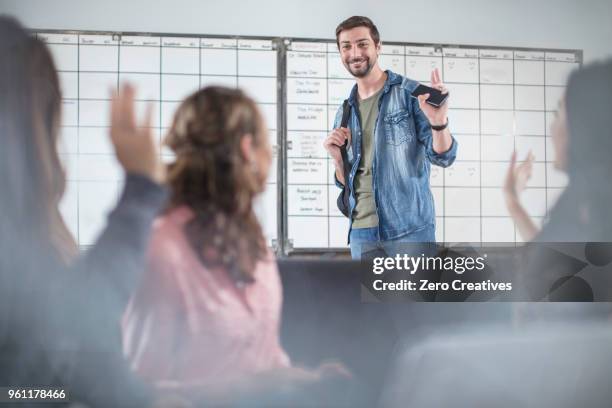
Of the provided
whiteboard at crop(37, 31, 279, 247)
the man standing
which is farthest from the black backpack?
whiteboard at crop(37, 31, 279, 247)

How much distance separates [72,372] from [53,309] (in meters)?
0.20

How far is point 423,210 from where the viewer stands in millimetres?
2010

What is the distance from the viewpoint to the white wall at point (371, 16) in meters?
1.95

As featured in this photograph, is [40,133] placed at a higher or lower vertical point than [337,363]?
higher

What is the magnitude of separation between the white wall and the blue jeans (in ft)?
2.06

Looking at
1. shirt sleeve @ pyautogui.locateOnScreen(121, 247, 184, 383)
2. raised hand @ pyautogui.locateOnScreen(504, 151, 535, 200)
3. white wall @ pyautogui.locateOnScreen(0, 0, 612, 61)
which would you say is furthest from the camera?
raised hand @ pyautogui.locateOnScreen(504, 151, 535, 200)

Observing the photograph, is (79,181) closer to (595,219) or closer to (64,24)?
(64,24)

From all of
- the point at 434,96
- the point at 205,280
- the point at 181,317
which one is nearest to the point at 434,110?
the point at 434,96

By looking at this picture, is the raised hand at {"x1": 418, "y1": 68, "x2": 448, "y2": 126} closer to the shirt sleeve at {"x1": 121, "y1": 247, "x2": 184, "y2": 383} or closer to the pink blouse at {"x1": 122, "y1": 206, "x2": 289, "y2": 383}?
the pink blouse at {"x1": 122, "y1": 206, "x2": 289, "y2": 383}

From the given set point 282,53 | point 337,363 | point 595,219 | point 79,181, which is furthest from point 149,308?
point 595,219

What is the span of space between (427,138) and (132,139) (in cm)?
92

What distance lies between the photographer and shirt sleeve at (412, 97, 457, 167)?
6.61 ft

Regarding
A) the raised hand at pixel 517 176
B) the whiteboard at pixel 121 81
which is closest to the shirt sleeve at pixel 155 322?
the whiteboard at pixel 121 81

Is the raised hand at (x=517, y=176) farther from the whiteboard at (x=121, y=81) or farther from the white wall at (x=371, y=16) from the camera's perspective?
the whiteboard at (x=121, y=81)
